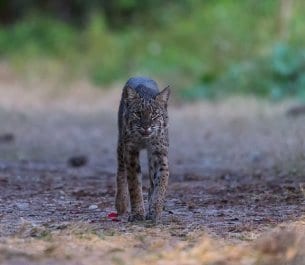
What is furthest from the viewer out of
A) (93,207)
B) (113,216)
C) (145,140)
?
(93,207)

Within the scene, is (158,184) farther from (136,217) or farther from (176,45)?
(176,45)

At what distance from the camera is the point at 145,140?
7730 mm

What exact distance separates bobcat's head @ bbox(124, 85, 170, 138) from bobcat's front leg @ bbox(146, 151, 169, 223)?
0.26 m

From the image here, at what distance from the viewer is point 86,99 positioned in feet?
71.2

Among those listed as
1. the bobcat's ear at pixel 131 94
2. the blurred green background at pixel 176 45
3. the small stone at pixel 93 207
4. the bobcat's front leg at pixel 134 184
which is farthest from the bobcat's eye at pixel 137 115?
the blurred green background at pixel 176 45

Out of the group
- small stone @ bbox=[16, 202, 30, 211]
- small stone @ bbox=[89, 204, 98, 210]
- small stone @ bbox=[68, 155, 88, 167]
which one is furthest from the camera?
small stone @ bbox=[68, 155, 88, 167]

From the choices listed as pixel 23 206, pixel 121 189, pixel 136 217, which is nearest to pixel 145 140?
pixel 136 217

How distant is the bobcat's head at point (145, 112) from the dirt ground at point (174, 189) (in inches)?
26.4

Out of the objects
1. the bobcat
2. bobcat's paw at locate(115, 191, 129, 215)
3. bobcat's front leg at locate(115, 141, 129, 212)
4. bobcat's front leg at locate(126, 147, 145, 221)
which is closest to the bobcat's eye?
the bobcat

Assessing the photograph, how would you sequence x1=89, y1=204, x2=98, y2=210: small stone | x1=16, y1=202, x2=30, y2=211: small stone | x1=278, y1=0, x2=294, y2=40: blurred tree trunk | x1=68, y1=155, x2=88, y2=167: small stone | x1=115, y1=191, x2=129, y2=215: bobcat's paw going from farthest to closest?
x1=278, y1=0, x2=294, y2=40: blurred tree trunk
x1=68, y1=155, x2=88, y2=167: small stone
x1=89, y1=204, x2=98, y2=210: small stone
x1=115, y1=191, x2=129, y2=215: bobcat's paw
x1=16, y1=202, x2=30, y2=211: small stone

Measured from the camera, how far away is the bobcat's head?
763cm

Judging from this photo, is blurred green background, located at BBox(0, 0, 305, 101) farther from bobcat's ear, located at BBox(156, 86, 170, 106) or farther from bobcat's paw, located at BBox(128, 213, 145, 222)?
bobcat's paw, located at BBox(128, 213, 145, 222)

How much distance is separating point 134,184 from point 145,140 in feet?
1.22

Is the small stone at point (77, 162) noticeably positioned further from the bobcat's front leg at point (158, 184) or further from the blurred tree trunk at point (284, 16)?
the blurred tree trunk at point (284, 16)
